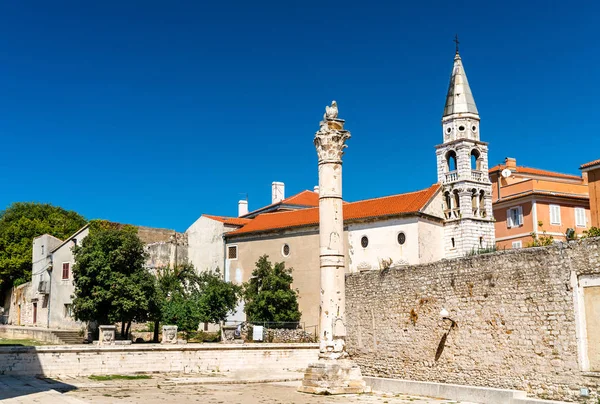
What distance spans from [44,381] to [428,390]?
11.2 m

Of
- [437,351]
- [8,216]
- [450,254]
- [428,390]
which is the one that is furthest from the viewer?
[8,216]

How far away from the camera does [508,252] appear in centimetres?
1853

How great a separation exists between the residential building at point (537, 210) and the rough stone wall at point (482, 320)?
20.6 meters

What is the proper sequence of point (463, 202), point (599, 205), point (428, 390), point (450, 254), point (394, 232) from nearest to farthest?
Result: point (428, 390) < point (599, 205) < point (394, 232) < point (450, 254) < point (463, 202)

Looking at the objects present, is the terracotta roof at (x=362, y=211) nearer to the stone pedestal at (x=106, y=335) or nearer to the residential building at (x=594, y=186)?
the residential building at (x=594, y=186)

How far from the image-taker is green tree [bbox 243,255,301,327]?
38469 millimetres

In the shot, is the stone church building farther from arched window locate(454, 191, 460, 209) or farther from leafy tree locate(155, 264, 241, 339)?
leafy tree locate(155, 264, 241, 339)

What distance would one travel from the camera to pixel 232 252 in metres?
45.4

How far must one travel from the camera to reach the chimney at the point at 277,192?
180 ft

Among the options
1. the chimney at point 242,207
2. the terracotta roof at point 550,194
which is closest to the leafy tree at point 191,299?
the chimney at point 242,207

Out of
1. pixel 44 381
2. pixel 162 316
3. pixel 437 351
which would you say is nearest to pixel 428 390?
pixel 437 351

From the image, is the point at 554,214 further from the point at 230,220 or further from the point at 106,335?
the point at 106,335

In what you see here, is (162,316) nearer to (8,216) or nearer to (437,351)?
(437,351)

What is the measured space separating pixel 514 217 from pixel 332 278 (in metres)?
28.5
